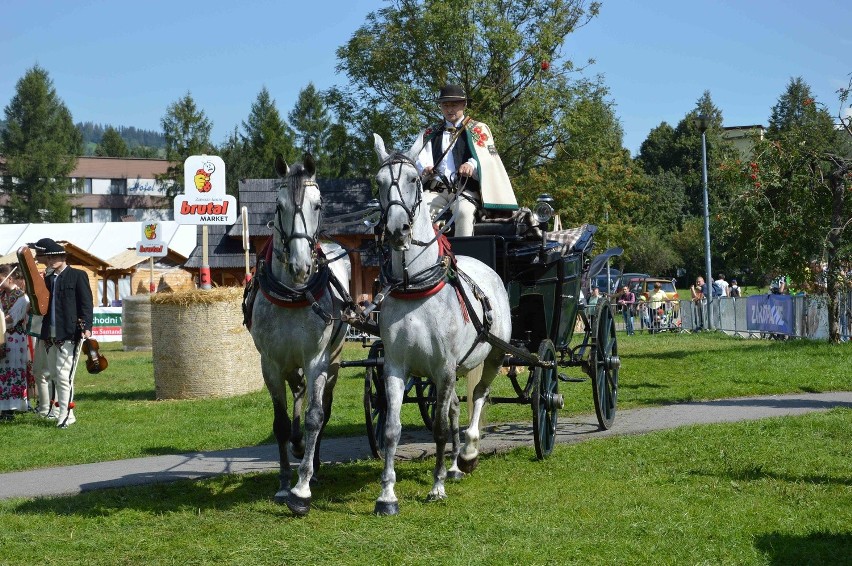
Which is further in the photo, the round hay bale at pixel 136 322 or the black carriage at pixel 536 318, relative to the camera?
the round hay bale at pixel 136 322

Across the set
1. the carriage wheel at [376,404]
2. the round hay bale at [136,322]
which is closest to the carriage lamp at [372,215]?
the carriage wheel at [376,404]

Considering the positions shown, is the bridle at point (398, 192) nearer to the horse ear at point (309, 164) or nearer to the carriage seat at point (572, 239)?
the horse ear at point (309, 164)

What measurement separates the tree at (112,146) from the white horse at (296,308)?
11817cm

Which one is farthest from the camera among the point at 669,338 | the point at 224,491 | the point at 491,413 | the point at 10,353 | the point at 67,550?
the point at 669,338

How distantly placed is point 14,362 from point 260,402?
3.41 m

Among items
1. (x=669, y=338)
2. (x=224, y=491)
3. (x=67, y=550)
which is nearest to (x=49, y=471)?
(x=224, y=491)

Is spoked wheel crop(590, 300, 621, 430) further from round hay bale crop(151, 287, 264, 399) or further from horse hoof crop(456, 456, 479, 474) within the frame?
Answer: round hay bale crop(151, 287, 264, 399)

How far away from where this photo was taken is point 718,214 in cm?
2147

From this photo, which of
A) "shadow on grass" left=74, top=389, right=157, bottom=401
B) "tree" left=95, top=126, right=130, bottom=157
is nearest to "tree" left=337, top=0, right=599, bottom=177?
"shadow on grass" left=74, top=389, right=157, bottom=401

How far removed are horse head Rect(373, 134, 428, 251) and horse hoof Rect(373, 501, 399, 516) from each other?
1.76m

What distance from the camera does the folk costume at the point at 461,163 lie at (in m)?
9.30

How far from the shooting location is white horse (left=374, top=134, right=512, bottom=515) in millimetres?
7410

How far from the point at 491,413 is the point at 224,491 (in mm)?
5132

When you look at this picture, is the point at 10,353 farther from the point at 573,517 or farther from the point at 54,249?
the point at 573,517
